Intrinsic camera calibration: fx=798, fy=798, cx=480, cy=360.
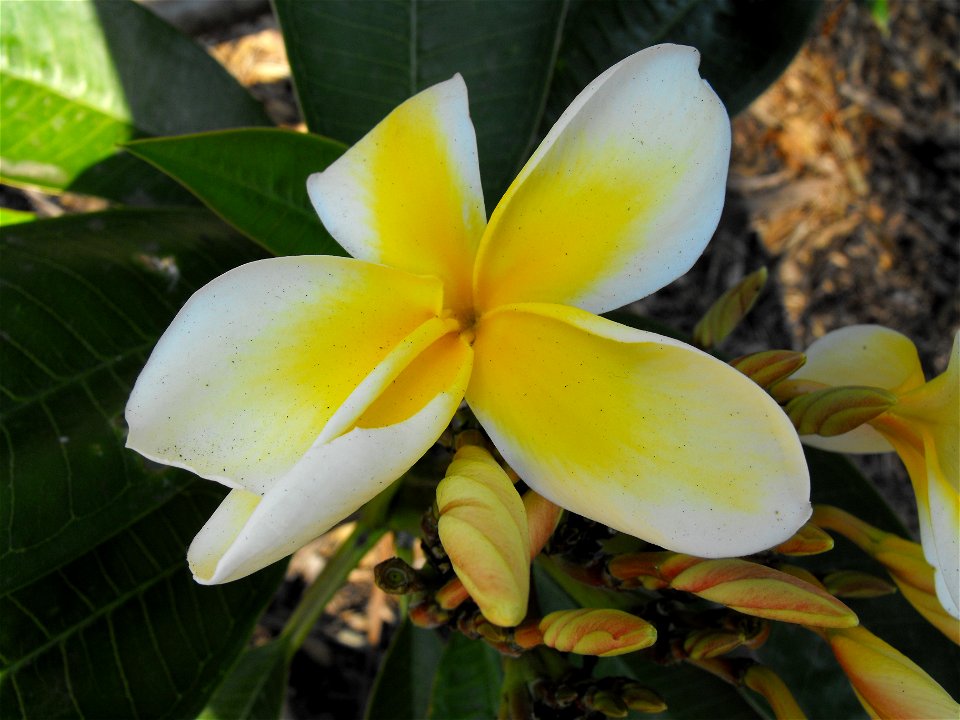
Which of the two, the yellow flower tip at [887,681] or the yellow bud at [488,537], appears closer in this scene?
the yellow bud at [488,537]

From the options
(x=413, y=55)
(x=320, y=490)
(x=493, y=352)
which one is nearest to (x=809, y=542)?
(x=493, y=352)

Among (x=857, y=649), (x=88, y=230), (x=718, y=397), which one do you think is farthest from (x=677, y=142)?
(x=88, y=230)

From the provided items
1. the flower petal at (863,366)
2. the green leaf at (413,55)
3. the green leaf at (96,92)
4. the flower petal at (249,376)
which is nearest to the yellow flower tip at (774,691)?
the flower petal at (863,366)

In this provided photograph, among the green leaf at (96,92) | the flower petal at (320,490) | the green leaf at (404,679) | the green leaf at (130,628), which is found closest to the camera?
the flower petal at (320,490)

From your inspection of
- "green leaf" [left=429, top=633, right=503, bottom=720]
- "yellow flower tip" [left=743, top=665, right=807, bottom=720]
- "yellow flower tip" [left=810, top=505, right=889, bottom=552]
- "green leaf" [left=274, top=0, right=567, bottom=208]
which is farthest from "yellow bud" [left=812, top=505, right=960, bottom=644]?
"green leaf" [left=274, top=0, right=567, bottom=208]

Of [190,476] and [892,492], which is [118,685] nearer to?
[190,476]

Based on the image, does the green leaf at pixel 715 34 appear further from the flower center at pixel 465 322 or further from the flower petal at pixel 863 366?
the flower center at pixel 465 322

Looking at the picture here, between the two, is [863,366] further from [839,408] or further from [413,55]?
[413,55]
